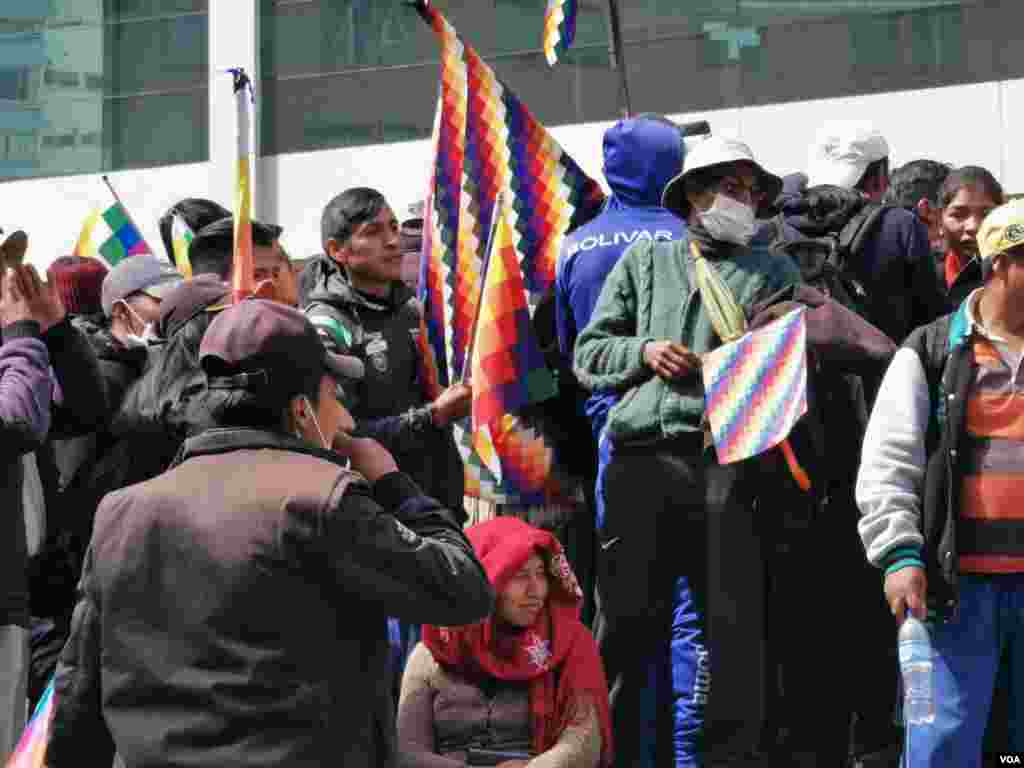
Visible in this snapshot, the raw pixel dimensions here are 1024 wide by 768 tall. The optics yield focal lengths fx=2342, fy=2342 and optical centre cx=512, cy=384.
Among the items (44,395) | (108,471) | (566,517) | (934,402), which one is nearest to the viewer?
(934,402)

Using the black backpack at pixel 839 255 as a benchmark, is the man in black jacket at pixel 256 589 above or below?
below

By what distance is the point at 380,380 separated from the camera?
7754 millimetres

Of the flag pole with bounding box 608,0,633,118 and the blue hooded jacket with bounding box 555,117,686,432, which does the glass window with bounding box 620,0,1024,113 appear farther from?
the blue hooded jacket with bounding box 555,117,686,432

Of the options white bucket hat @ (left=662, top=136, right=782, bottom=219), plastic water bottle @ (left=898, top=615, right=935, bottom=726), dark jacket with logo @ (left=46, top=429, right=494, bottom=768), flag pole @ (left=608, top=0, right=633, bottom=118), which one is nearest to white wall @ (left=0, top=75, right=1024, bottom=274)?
flag pole @ (left=608, top=0, right=633, bottom=118)

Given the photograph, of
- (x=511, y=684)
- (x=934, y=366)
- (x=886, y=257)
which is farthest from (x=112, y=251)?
(x=934, y=366)

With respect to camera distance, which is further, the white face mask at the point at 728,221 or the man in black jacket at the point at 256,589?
the white face mask at the point at 728,221

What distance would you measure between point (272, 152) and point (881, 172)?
1119cm

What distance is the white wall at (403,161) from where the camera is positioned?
51.6 ft

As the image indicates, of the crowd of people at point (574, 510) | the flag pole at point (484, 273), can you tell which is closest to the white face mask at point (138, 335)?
the crowd of people at point (574, 510)

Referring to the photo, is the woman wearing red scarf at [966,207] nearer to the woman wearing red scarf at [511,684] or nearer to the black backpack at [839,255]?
the black backpack at [839,255]

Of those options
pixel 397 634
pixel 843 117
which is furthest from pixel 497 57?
pixel 397 634

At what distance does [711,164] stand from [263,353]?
2751mm

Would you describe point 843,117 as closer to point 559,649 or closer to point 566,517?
point 566,517

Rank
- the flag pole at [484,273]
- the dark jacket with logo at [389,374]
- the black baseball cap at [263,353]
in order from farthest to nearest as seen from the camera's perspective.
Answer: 1. the flag pole at [484,273]
2. the dark jacket with logo at [389,374]
3. the black baseball cap at [263,353]
